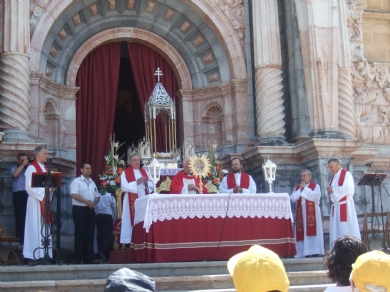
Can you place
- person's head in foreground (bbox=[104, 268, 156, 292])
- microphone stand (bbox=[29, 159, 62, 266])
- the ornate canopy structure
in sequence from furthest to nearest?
the ornate canopy structure, microphone stand (bbox=[29, 159, 62, 266]), person's head in foreground (bbox=[104, 268, 156, 292])

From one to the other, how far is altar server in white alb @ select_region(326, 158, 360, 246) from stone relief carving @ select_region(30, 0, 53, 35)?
20.8 ft

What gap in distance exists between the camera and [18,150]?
11.2 meters

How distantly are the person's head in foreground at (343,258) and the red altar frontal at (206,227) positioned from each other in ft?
19.1

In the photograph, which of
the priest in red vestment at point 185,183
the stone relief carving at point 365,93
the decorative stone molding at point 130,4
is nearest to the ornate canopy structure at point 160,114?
the decorative stone molding at point 130,4

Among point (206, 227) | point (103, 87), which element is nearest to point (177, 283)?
point (206, 227)

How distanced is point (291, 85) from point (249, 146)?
1531mm

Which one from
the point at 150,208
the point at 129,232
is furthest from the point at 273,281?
the point at 129,232

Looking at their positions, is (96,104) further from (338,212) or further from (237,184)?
(338,212)

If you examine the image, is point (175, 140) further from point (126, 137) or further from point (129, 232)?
point (126, 137)

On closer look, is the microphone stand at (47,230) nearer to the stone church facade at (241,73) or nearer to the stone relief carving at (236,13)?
the stone church facade at (241,73)

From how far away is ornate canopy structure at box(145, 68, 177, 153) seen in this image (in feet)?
43.4

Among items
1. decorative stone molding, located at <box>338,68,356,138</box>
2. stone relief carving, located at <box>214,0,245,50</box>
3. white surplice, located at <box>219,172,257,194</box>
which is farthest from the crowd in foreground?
stone relief carving, located at <box>214,0,245,50</box>

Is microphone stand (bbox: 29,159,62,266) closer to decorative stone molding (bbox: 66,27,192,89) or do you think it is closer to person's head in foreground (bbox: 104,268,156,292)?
decorative stone molding (bbox: 66,27,192,89)

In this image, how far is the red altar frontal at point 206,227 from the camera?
9.33 meters
